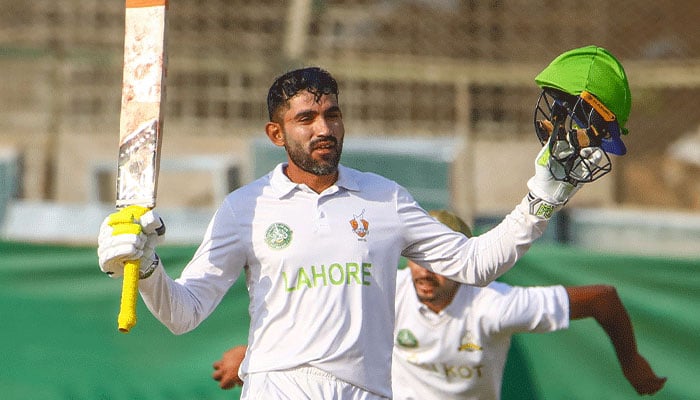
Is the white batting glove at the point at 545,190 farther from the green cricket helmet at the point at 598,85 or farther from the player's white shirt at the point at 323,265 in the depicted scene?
the green cricket helmet at the point at 598,85

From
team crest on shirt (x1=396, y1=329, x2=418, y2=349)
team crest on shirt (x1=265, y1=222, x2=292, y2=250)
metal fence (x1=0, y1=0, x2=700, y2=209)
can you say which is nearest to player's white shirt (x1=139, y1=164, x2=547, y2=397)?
team crest on shirt (x1=265, y1=222, x2=292, y2=250)

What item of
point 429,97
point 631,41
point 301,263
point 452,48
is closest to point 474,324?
point 301,263

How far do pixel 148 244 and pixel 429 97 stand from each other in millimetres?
6349

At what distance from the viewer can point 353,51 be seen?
10.8 m

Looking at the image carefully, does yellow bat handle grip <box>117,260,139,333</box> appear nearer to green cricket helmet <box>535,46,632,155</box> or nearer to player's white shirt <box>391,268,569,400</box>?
green cricket helmet <box>535,46,632,155</box>

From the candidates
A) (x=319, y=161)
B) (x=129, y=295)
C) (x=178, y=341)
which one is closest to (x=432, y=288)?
(x=178, y=341)

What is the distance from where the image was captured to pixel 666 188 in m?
11.6

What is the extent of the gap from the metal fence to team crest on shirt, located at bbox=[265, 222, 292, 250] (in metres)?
5.44

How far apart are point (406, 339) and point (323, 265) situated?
5.14 feet

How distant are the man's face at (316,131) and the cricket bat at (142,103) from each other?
0.49 m

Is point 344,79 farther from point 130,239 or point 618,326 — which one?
point 130,239

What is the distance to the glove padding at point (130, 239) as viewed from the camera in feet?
13.3

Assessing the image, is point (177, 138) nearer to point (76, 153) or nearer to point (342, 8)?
point (76, 153)

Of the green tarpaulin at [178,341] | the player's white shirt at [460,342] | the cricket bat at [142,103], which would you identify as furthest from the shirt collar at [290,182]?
the green tarpaulin at [178,341]
